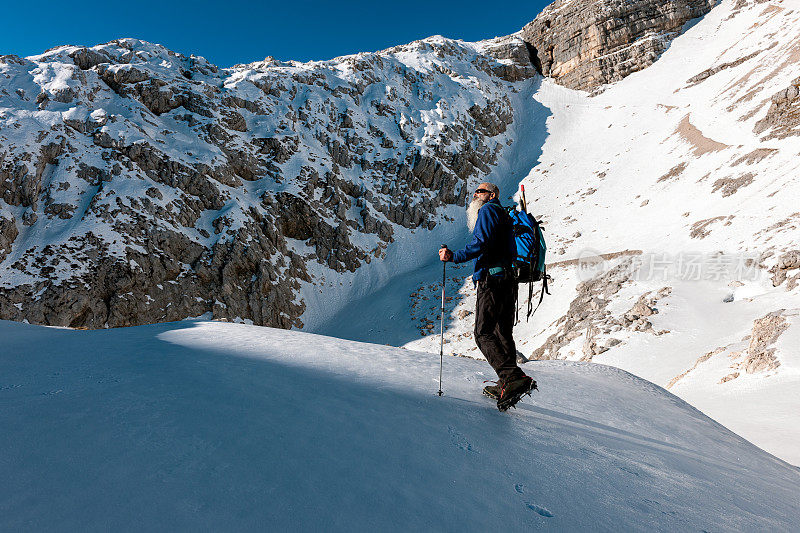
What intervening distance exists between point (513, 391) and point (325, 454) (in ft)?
7.02

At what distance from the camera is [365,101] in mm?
45000

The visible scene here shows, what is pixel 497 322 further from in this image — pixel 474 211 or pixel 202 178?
pixel 202 178

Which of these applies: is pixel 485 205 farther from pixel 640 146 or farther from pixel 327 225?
pixel 640 146

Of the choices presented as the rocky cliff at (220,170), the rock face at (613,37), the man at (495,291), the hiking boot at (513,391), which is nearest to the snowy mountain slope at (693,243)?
the hiking boot at (513,391)

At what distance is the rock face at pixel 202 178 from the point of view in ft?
70.2

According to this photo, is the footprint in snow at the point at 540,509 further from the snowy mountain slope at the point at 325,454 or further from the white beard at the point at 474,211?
the white beard at the point at 474,211

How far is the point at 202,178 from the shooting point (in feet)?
92.3

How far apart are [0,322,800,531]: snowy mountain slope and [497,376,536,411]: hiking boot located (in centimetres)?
13

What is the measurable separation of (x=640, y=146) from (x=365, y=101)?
101ft

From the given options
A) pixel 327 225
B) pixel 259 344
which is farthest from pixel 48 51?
pixel 259 344

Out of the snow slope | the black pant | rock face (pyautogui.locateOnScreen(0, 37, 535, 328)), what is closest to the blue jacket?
the black pant

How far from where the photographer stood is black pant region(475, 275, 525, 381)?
383cm

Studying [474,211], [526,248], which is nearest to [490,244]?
[526,248]

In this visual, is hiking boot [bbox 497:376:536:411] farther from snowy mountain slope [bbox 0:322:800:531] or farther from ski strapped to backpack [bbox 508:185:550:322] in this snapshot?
ski strapped to backpack [bbox 508:185:550:322]
